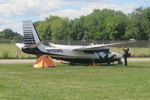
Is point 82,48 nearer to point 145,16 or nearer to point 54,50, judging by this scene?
point 54,50

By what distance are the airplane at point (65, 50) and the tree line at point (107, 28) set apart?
67856mm

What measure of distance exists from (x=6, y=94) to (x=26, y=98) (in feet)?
3.89

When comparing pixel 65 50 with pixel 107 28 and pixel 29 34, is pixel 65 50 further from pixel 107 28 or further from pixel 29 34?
pixel 107 28

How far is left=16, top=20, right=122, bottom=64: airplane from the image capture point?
2695 cm

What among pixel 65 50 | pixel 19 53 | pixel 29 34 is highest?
pixel 29 34

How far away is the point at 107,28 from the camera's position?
115m

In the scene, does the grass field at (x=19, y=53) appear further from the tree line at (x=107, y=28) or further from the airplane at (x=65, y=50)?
the tree line at (x=107, y=28)

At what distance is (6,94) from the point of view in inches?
448

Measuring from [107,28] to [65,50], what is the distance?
290ft

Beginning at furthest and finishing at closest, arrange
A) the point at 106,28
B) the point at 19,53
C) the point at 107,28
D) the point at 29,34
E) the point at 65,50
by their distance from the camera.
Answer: the point at 106,28 → the point at 107,28 → the point at 19,53 → the point at 65,50 → the point at 29,34

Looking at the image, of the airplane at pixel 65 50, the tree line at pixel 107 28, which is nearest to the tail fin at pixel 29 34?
the airplane at pixel 65 50

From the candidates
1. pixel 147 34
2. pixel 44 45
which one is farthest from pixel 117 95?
pixel 147 34

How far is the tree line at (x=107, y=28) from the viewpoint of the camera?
101188mm

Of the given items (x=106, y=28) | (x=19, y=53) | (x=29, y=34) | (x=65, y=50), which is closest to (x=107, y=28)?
(x=106, y=28)
